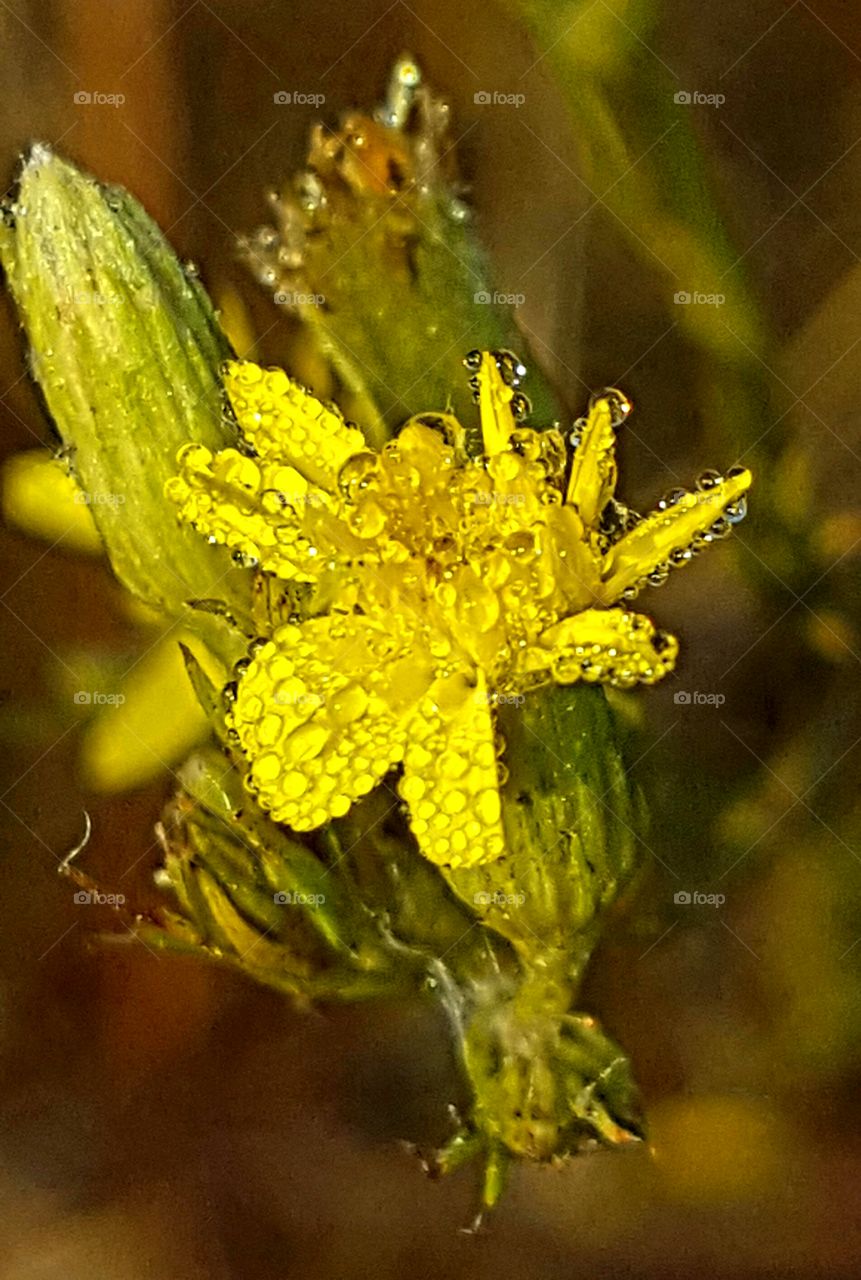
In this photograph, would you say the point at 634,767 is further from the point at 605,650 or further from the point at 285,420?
the point at 285,420

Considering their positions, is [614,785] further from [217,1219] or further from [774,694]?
[217,1219]

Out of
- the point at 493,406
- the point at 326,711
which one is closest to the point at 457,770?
the point at 326,711

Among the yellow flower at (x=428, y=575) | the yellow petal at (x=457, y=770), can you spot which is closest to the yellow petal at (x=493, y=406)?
the yellow flower at (x=428, y=575)

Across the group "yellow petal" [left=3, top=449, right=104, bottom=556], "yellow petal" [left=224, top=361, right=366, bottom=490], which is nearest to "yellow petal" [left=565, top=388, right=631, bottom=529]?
"yellow petal" [left=224, top=361, right=366, bottom=490]

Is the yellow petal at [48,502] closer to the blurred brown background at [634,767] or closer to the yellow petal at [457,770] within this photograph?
the blurred brown background at [634,767]

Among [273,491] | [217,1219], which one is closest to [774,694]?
[273,491]

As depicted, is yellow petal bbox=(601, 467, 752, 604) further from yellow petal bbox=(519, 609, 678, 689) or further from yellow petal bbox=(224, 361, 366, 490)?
yellow petal bbox=(224, 361, 366, 490)
